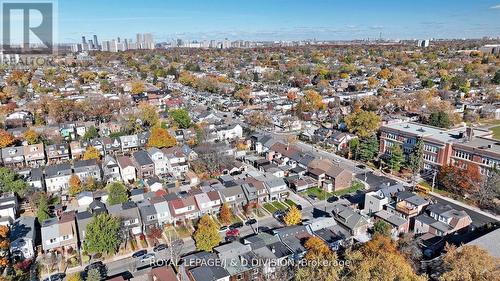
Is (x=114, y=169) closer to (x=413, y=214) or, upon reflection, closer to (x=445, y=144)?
(x=413, y=214)

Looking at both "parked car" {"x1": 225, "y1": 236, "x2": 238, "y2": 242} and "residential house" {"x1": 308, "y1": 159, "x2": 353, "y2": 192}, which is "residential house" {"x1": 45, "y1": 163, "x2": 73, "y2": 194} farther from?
"residential house" {"x1": 308, "y1": 159, "x2": 353, "y2": 192}

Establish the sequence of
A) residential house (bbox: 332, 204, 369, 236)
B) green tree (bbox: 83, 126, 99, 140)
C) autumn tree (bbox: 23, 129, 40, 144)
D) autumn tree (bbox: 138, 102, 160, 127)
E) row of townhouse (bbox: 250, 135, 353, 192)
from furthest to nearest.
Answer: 1. autumn tree (bbox: 138, 102, 160, 127)
2. green tree (bbox: 83, 126, 99, 140)
3. autumn tree (bbox: 23, 129, 40, 144)
4. row of townhouse (bbox: 250, 135, 353, 192)
5. residential house (bbox: 332, 204, 369, 236)

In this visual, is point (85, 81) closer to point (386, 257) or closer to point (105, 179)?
point (105, 179)

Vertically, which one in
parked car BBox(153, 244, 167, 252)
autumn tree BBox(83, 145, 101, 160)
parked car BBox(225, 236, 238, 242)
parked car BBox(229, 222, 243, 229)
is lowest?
parked car BBox(153, 244, 167, 252)

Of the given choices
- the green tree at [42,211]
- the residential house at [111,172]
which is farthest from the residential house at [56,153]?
the green tree at [42,211]

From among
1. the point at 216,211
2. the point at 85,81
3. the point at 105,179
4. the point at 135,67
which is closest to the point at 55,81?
the point at 85,81

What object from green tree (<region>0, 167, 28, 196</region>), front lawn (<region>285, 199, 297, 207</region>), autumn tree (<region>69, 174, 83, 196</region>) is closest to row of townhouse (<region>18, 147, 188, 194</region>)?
green tree (<region>0, 167, 28, 196</region>)

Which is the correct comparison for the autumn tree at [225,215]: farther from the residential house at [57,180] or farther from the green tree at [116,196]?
the residential house at [57,180]
